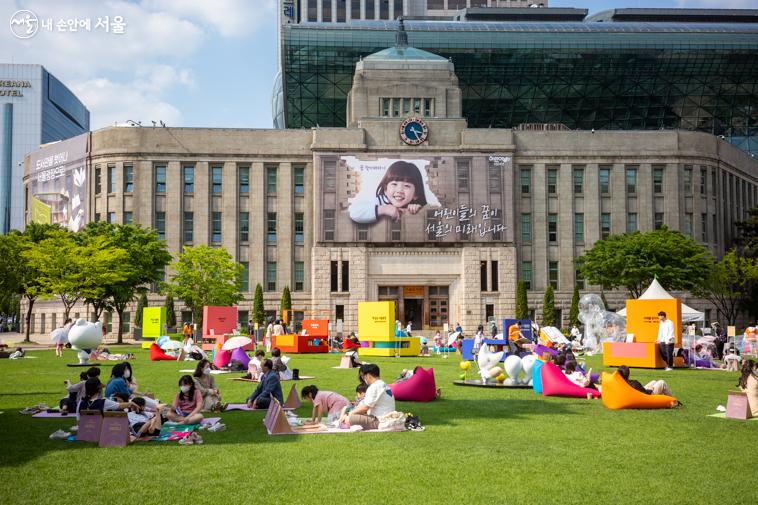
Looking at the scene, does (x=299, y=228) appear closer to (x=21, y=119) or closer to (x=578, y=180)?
(x=578, y=180)

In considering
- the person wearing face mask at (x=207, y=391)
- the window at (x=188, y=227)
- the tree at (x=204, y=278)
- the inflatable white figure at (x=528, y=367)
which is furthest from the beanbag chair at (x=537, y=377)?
the window at (x=188, y=227)

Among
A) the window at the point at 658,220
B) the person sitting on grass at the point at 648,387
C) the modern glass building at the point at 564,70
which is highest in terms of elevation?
the modern glass building at the point at 564,70

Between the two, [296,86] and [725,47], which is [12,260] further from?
[725,47]

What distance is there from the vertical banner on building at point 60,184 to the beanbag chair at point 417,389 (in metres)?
59.4

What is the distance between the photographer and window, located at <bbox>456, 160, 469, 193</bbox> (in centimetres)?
6825

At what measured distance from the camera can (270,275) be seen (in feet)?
231

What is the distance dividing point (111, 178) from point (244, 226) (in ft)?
40.7

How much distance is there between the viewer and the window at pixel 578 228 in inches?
2808

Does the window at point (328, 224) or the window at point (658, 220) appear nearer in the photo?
the window at point (328, 224)

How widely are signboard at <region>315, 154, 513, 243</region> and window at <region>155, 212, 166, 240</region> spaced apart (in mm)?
13478

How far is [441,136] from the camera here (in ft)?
227

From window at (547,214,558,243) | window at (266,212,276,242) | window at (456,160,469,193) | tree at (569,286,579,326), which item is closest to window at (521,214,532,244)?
window at (547,214,558,243)

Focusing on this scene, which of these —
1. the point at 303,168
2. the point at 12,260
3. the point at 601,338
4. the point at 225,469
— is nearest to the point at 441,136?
the point at 303,168

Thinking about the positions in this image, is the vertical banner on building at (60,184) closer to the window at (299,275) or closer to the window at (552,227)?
the window at (299,275)
